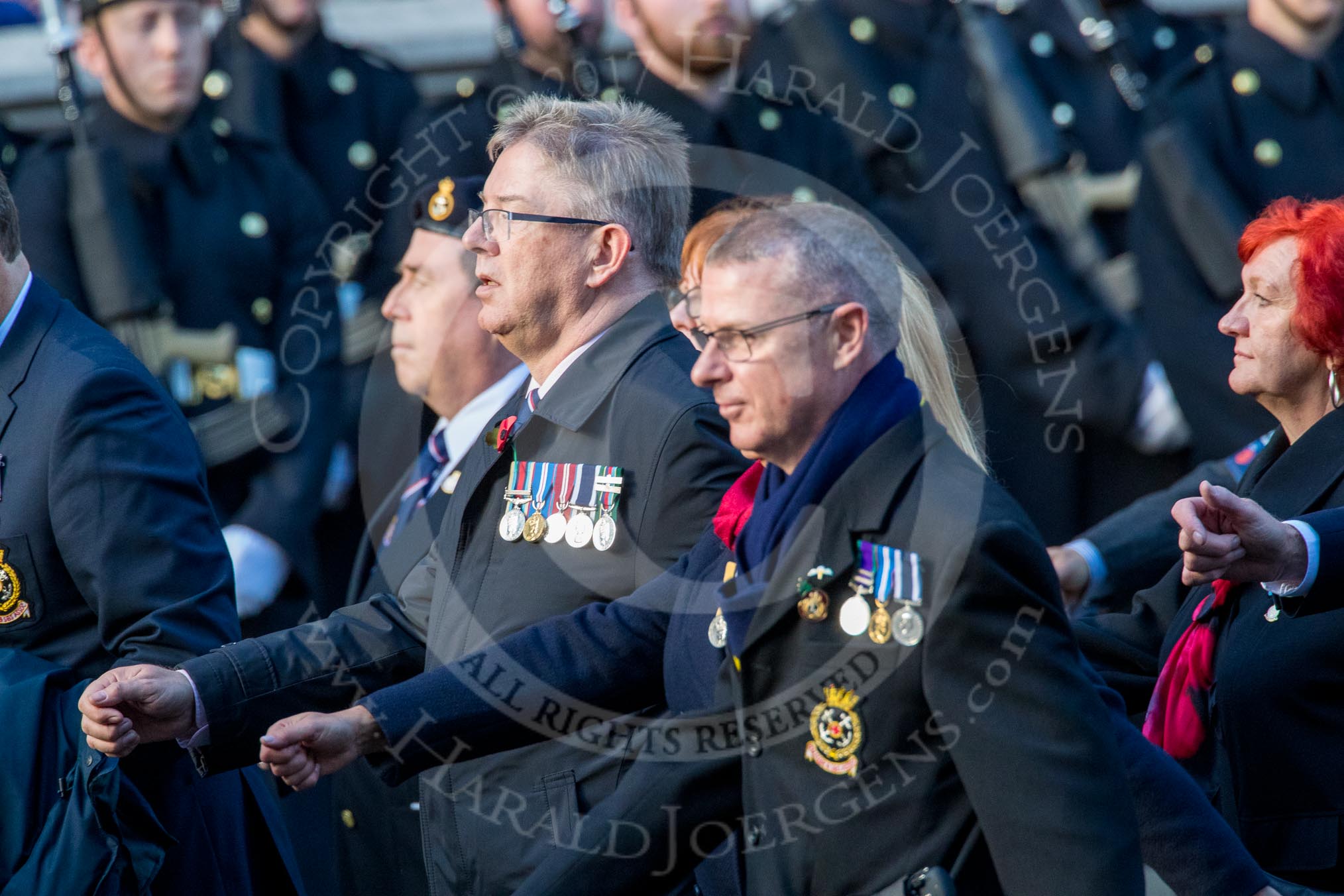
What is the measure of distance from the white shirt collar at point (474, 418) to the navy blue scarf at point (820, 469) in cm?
165

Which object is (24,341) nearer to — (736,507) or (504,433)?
(504,433)

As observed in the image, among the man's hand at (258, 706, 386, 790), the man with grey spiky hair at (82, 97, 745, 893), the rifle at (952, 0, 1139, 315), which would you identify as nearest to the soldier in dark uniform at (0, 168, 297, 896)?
the man with grey spiky hair at (82, 97, 745, 893)

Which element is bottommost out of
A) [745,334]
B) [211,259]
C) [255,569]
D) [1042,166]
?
[255,569]

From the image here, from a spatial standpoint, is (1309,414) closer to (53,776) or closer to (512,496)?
(512,496)

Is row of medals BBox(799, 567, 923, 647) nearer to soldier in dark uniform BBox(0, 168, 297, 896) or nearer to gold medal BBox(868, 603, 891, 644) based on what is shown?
gold medal BBox(868, 603, 891, 644)

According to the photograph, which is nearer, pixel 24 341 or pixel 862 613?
pixel 862 613

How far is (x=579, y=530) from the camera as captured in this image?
3.05 meters

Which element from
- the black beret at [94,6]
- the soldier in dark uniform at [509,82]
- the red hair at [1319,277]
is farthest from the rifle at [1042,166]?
the black beret at [94,6]

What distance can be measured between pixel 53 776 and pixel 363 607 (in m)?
0.62

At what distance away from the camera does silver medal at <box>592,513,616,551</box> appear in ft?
9.95

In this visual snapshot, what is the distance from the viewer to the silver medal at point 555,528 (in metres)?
3.07

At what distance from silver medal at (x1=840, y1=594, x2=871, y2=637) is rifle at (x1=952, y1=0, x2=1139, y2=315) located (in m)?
3.41

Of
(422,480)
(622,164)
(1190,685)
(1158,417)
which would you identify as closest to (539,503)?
(622,164)

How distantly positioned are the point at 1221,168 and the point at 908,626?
3.62 metres
